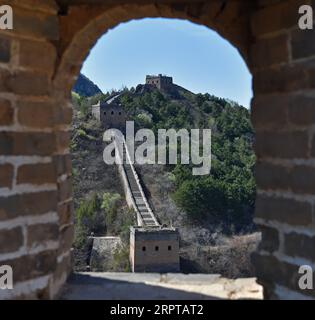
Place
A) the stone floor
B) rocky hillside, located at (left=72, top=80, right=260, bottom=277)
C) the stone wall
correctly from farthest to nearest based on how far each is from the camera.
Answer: rocky hillside, located at (left=72, top=80, right=260, bottom=277) → the stone wall → the stone floor

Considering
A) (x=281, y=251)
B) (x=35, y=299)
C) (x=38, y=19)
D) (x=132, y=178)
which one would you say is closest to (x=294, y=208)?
(x=281, y=251)

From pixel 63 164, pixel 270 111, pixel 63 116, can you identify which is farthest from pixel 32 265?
pixel 270 111

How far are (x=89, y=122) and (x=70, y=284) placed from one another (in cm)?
3890

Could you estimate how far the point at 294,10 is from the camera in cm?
267

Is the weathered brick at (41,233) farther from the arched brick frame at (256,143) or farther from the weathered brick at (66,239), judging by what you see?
the weathered brick at (66,239)

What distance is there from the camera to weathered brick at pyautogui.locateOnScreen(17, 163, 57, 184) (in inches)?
108

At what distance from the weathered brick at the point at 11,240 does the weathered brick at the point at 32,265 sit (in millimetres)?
61

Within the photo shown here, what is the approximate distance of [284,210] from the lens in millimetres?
2688

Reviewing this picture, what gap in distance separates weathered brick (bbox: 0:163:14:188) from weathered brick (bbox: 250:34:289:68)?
1441 mm

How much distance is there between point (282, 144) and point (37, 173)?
51.8 inches

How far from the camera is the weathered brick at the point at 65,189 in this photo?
131 inches

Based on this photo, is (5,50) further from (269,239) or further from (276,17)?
(269,239)

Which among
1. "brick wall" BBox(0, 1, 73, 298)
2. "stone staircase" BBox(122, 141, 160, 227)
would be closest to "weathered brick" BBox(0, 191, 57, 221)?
"brick wall" BBox(0, 1, 73, 298)

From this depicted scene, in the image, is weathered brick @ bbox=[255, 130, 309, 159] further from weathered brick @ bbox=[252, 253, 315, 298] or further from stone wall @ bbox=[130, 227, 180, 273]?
stone wall @ bbox=[130, 227, 180, 273]
